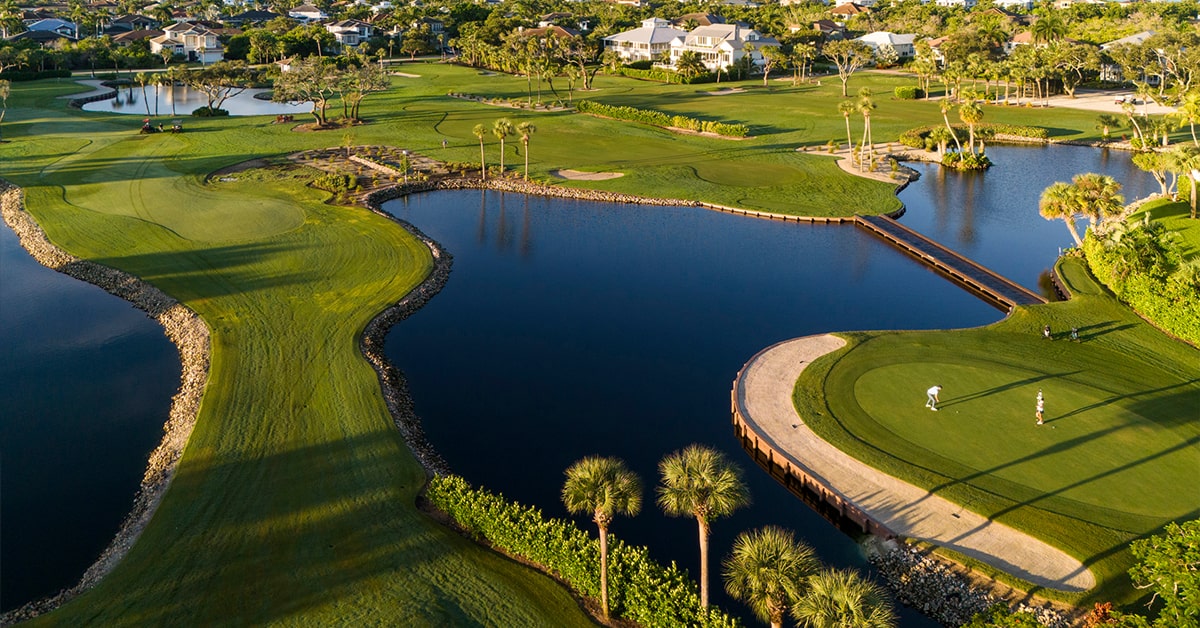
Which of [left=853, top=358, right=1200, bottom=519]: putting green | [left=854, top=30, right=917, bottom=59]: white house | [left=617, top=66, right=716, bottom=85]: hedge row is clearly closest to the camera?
[left=853, top=358, right=1200, bottom=519]: putting green

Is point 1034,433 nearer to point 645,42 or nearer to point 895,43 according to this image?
point 645,42

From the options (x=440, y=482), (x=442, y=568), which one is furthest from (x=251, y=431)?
(x=442, y=568)

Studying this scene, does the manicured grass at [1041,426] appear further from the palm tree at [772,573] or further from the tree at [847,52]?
the tree at [847,52]

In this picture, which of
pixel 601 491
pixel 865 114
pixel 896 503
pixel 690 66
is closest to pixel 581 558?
pixel 601 491

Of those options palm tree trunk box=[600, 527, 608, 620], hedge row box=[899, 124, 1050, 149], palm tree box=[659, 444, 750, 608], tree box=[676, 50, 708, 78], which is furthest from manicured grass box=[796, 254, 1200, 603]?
tree box=[676, 50, 708, 78]

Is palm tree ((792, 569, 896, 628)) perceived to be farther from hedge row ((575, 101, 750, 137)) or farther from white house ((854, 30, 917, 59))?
white house ((854, 30, 917, 59))

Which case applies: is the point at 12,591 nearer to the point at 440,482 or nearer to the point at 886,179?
the point at 440,482
